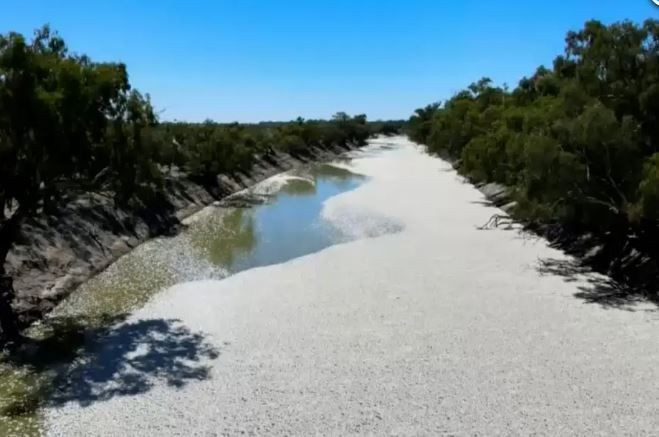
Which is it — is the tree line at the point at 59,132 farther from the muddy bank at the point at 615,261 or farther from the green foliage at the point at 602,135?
the muddy bank at the point at 615,261

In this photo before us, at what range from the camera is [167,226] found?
1232 inches

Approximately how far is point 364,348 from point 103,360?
6257mm

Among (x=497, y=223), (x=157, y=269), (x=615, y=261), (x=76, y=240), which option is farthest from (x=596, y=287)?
(x=76, y=240)

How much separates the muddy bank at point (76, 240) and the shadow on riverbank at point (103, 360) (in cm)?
212

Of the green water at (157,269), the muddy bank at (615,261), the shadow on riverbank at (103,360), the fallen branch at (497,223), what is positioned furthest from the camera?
the fallen branch at (497,223)

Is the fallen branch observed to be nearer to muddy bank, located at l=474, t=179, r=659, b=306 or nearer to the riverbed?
muddy bank, located at l=474, t=179, r=659, b=306

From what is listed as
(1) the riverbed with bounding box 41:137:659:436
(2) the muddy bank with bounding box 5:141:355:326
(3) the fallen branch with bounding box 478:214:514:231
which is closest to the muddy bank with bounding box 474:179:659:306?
(1) the riverbed with bounding box 41:137:659:436

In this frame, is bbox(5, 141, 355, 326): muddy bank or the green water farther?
bbox(5, 141, 355, 326): muddy bank

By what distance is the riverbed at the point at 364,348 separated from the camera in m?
11.1

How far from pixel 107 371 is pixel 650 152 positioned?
18010 mm

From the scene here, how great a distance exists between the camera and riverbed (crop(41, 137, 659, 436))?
439 inches

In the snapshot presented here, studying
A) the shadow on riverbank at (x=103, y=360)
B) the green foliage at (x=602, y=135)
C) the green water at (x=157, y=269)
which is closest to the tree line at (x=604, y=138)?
the green foliage at (x=602, y=135)

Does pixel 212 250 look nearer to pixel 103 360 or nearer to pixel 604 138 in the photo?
pixel 103 360

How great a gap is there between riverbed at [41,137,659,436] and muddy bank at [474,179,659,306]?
47cm
